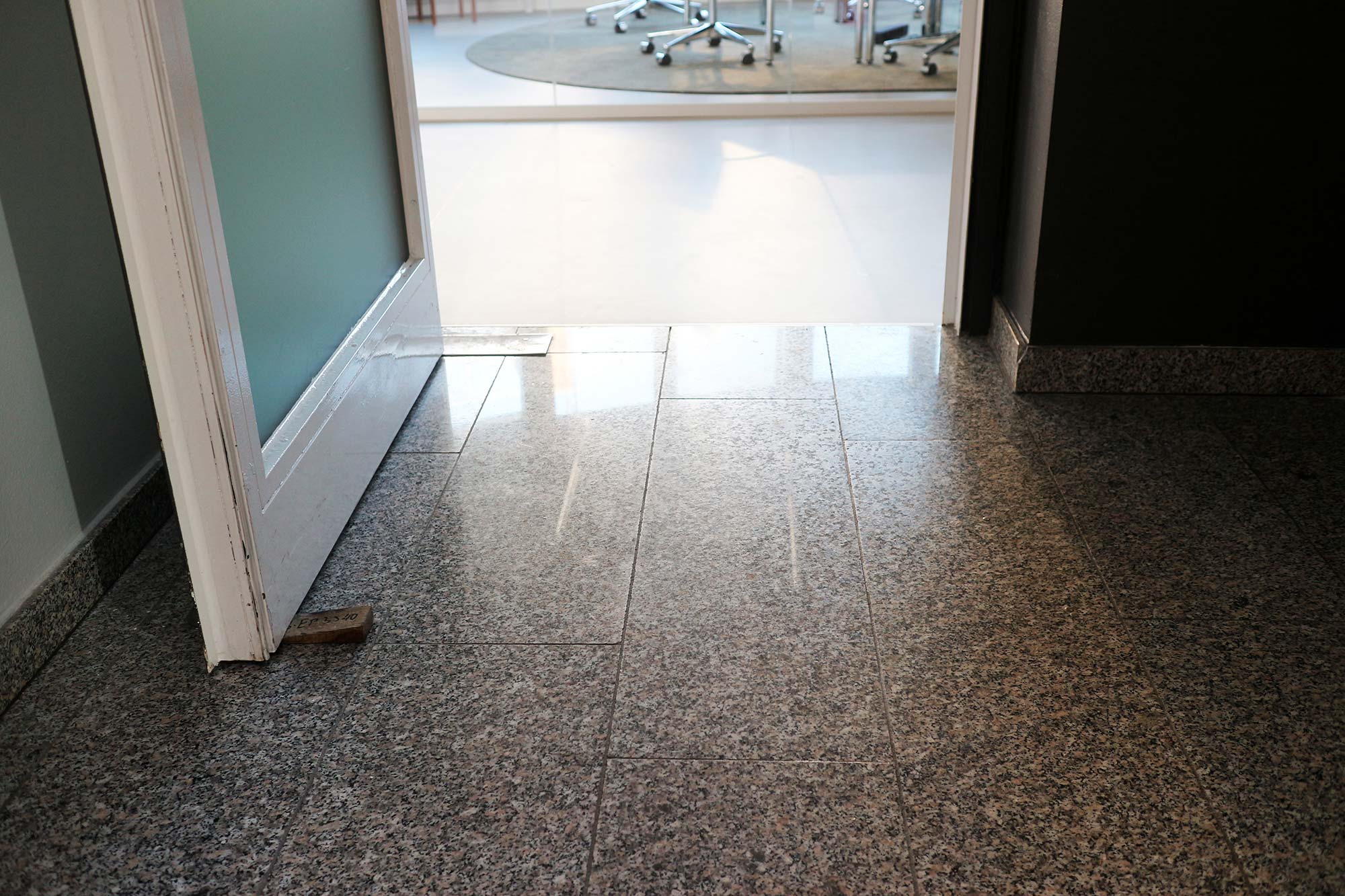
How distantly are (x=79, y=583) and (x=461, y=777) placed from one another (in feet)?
2.61

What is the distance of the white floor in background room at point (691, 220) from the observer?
3.45 meters

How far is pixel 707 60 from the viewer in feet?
20.3

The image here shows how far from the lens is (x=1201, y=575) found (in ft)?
6.49

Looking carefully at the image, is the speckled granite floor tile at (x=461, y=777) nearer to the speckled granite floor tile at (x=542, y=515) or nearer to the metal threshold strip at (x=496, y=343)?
the speckled granite floor tile at (x=542, y=515)

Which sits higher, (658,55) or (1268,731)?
(658,55)

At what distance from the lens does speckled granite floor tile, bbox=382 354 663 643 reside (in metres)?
1.93

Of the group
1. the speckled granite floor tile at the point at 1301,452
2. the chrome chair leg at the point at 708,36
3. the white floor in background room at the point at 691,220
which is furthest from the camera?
the chrome chair leg at the point at 708,36

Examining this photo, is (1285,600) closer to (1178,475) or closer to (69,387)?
(1178,475)

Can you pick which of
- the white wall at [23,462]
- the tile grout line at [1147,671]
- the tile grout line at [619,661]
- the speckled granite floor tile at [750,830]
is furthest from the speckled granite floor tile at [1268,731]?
the white wall at [23,462]

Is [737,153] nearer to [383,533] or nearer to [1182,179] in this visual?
[1182,179]

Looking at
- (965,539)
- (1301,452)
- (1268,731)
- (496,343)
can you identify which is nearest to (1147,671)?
(1268,731)

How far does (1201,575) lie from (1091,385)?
0.80 m

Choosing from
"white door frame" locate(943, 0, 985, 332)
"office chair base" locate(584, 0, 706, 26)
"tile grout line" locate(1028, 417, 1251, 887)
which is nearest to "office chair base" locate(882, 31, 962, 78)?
"office chair base" locate(584, 0, 706, 26)

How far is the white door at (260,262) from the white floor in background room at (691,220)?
0.89m
